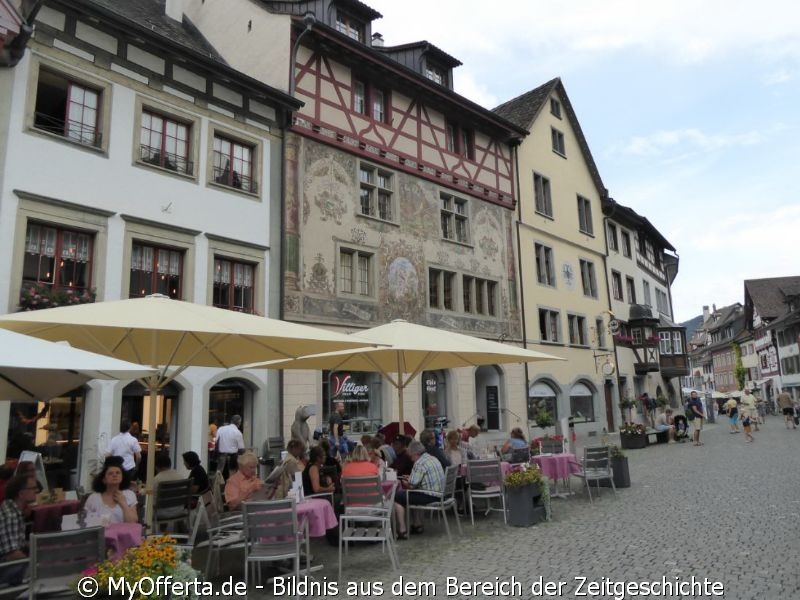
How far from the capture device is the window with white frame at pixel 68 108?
11727mm

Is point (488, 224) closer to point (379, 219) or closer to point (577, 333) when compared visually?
point (379, 219)

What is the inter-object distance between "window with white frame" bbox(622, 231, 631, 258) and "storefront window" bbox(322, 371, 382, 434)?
20.9 metres

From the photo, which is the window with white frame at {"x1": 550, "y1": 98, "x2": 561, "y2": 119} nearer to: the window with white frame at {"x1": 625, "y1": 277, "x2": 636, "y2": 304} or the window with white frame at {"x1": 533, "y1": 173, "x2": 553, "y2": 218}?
the window with white frame at {"x1": 533, "y1": 173, "x2": 553, "y2": 218}

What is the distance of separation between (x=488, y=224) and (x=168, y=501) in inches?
638

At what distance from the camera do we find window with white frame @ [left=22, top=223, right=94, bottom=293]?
11.0 meters

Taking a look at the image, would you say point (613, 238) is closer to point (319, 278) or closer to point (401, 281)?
point (401, 281)

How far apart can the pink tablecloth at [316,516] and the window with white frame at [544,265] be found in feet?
61.5

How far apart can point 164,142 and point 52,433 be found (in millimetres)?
6386

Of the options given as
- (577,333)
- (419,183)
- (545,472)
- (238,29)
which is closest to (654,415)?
(577,333)

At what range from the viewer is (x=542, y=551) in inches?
276

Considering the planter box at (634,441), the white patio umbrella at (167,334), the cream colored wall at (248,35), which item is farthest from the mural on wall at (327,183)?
the planter box at (634,441)

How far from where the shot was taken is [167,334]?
7637 mm

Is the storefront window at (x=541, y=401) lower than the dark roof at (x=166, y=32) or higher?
lower

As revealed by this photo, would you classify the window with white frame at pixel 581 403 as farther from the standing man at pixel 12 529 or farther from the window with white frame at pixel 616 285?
the standing man at pixel 12 529
